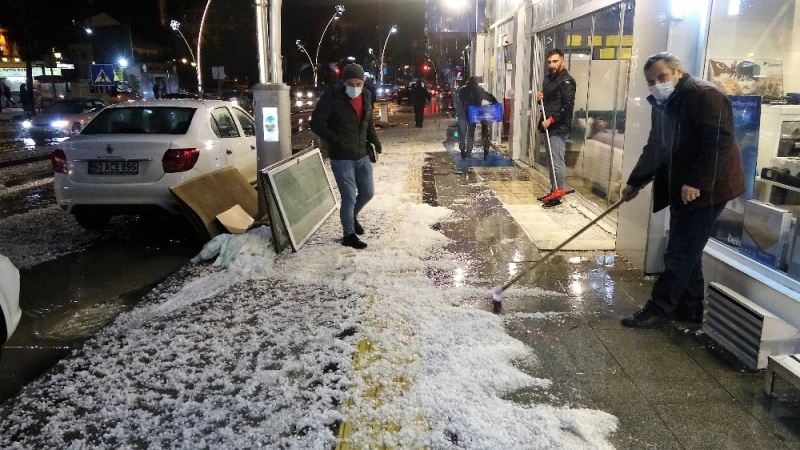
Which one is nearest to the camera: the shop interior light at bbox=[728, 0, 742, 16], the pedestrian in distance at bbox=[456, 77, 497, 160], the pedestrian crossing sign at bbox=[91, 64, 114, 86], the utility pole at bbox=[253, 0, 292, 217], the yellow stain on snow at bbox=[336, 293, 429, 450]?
the yellow stain on snow at bbox=[336, 293, 429, 450]

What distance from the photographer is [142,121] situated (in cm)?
764

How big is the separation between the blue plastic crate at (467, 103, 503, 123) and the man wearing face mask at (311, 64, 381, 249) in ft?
20.8

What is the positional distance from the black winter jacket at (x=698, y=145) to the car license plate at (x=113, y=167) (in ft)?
18.1

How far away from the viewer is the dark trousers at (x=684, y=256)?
424 cm

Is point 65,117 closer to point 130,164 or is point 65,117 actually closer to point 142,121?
point 142,121

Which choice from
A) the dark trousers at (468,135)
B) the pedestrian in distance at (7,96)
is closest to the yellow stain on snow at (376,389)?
the dark trousers at (468,135)

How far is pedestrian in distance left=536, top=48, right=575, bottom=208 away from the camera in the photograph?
849 centimetres

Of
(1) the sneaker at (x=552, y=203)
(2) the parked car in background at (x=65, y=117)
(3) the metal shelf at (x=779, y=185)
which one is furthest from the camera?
(2) the parked car in background at (x=65, y=117)

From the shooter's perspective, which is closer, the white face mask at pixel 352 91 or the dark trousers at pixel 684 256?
the dark trousers at pixel 684 256

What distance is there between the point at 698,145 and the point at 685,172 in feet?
0.69

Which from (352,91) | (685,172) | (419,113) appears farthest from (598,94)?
(419,113)

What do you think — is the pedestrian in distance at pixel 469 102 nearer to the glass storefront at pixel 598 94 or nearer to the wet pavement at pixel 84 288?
the glass storefront at pixel 598 94

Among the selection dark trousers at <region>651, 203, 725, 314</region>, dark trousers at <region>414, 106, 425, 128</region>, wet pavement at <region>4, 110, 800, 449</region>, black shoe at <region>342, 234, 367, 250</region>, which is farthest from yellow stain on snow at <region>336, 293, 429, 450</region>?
dark trousers at <region>414, 106, 425, 128</region>

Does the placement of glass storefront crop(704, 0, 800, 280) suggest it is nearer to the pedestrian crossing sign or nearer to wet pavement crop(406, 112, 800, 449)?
wet pavement crop(406, 112, 800, 449)
